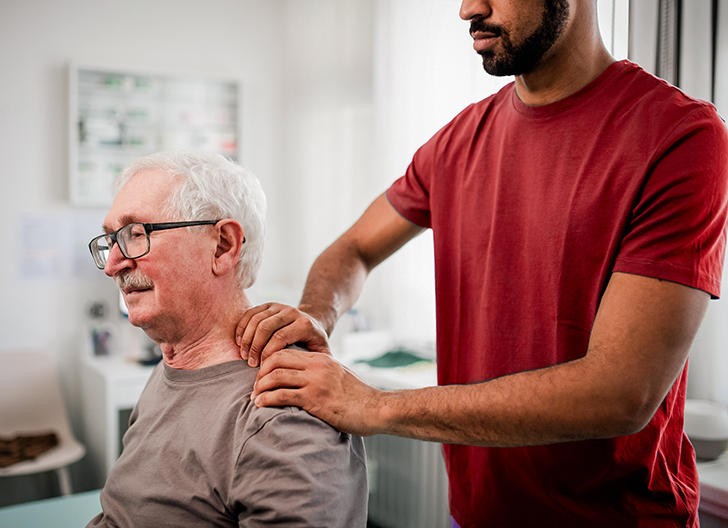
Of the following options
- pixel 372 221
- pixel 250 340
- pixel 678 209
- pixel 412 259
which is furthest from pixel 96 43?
pixel 678 209

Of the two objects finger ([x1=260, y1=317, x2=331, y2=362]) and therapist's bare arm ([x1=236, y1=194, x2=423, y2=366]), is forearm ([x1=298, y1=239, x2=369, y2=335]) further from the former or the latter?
finger ([x1=260, y1=317, x2=331, y2=362])

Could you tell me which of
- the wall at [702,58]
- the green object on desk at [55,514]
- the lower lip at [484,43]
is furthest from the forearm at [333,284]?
the wall at [702,58]

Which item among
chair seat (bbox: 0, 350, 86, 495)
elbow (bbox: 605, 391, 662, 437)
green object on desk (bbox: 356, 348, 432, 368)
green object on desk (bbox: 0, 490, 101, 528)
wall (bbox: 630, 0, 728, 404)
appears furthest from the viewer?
chair seat (bbox: 0, 350, 86, 495)

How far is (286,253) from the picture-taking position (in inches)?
156

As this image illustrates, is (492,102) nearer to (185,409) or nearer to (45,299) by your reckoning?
(185,409)

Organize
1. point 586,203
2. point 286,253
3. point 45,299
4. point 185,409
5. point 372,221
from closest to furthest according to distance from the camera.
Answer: point 586,203
point 185,409
point 372,221
point 45,299
point 286,253

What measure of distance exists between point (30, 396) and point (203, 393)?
2.40m

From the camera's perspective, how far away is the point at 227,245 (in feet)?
3.81

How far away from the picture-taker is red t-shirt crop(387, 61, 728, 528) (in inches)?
33.9

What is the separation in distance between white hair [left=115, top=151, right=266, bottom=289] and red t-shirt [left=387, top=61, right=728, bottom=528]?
1.35 ft

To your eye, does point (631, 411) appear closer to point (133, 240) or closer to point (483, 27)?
point (483, 27)

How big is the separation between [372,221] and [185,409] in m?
0.61

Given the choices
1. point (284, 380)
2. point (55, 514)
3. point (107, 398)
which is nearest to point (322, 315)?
point (284, 380)

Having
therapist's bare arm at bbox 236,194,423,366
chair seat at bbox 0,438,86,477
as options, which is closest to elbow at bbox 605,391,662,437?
therapist's bare arm at bbox 236,194,423,366
